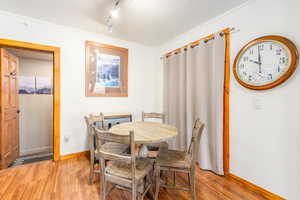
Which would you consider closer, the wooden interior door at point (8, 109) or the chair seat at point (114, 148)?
the chair seat at point (114, 148)

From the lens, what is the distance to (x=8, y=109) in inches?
99.7

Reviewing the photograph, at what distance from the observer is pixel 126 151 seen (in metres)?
1.96

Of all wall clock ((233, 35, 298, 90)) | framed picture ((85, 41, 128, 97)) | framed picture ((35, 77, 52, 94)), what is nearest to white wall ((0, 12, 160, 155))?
framed picture ((85, 41, 128, 97))

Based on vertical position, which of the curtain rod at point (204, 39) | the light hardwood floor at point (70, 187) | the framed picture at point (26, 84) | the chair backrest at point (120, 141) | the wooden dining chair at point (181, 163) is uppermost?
the curtain rod at point (204, 39)

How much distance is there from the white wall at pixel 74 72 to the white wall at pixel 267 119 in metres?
2.11

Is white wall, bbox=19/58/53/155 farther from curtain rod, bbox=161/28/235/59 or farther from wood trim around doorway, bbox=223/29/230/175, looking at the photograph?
wood trim around doorway, bbox=223/29/230/175

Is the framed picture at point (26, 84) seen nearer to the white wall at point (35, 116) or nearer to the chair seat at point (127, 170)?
the white wall at point (35, 116)

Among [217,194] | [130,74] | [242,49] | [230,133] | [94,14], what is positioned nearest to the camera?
[217,194]

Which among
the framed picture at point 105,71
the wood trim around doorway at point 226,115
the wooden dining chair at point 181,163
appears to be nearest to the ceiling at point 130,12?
the framed picture at point 105,71

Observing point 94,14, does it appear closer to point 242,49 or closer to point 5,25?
point 5,25

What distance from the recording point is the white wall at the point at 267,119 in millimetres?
1486

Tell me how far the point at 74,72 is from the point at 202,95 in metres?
2.48

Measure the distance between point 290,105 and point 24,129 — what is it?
529 cm

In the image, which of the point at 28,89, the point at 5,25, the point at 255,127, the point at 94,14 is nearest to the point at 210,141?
the point at 255,127
